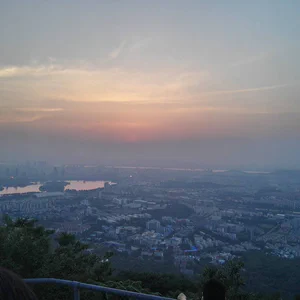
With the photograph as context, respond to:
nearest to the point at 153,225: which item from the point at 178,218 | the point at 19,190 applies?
the point at 178,218

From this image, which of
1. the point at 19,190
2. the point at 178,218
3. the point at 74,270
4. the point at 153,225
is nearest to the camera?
the point at 74,270

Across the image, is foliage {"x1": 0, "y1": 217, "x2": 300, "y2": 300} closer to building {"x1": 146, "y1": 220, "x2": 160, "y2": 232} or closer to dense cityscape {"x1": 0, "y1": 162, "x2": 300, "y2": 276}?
dense cityscape {"x1": 0, "y1": 162, "x2": 300, "y2": 276}

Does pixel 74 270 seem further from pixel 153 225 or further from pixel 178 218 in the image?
pixel 178 218

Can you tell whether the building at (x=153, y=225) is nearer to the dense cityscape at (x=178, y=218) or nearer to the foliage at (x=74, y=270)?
the dense cityscape at (x=178, y=218)

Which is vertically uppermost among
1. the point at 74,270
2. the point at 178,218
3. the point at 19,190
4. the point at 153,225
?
the point at 74,270

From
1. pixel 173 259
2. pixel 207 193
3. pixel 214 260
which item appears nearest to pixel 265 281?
pixel 214 260

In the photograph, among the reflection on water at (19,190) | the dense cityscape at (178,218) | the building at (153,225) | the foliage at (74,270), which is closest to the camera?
the foliage at (74,270)

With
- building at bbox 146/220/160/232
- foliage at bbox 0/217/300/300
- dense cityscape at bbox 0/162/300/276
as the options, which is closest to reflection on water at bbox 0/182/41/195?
dense cityscape at bbox 0/162/300/276

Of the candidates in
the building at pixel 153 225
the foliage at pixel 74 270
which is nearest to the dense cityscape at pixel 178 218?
the building at pixel 153 225
